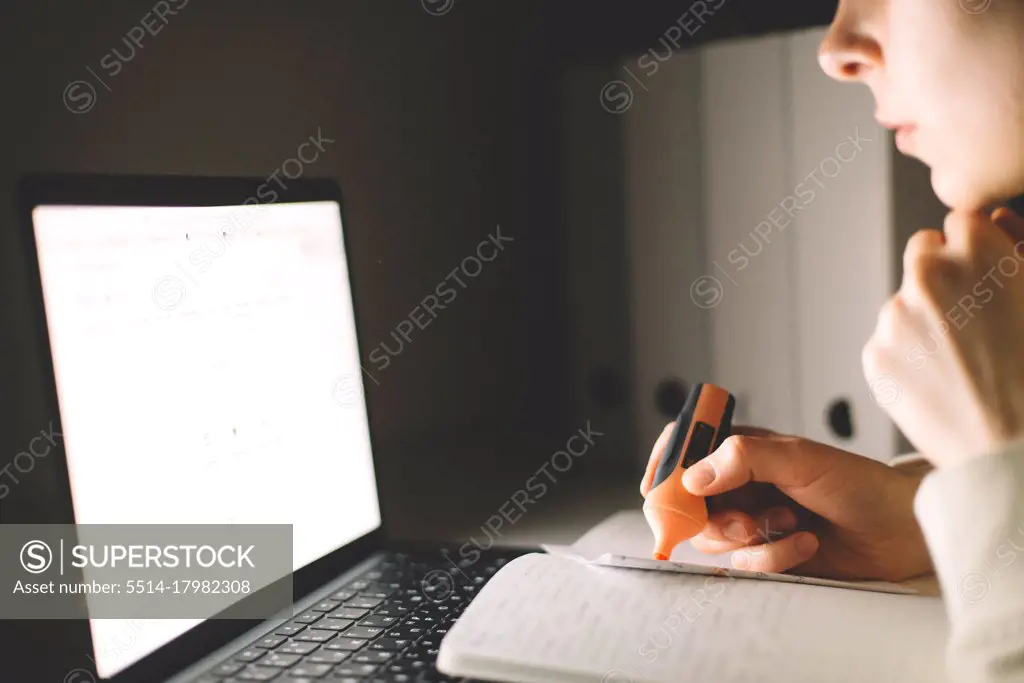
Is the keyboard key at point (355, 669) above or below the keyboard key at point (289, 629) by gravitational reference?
below

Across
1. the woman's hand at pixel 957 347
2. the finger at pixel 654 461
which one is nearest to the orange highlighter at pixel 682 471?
the finger at pixel 654 461

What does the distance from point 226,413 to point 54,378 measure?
14cm

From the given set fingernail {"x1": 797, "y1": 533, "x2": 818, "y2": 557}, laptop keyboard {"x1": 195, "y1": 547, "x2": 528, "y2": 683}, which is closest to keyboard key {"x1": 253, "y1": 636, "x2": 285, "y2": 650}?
laptop keyboard {"x1": 195, "y1": 547, "x2": 528, "y2": 683}

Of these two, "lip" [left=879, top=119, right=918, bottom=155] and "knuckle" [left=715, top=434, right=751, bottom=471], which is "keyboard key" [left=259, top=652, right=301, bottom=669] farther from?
"lip" [left=879, top=119, right=918, bottom=155]

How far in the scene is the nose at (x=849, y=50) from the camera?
657 mm

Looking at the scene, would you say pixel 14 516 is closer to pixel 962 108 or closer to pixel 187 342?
pixel 187 342

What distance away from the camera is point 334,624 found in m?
0.65

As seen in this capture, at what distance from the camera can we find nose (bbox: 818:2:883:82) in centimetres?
66

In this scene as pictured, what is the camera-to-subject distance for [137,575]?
586 millimetres

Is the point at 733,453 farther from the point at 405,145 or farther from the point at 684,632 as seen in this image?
the point at 405,145

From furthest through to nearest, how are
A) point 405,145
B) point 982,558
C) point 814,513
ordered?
point 405,145
point 814,513
point 982,558

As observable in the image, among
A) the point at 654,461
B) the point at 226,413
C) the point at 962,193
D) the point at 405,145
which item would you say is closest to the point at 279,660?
the point at 226,413

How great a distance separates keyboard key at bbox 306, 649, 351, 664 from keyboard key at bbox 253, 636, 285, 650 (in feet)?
0.11

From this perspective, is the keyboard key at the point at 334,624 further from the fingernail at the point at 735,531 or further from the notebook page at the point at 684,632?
the fingernail at the point at 735,531
